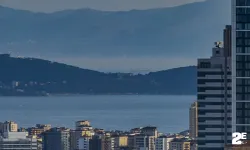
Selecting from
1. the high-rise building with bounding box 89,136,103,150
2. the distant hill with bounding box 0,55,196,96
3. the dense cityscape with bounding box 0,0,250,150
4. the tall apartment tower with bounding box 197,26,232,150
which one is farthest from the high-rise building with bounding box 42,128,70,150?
the distant hill with bounding box 0,55,196,96

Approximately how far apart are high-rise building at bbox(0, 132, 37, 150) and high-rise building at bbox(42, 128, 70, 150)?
11.8 meters

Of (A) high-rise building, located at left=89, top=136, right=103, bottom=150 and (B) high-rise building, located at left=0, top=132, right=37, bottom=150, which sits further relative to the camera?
(A) high-rise building, located at left=89, top=136, right=103, bottom=150

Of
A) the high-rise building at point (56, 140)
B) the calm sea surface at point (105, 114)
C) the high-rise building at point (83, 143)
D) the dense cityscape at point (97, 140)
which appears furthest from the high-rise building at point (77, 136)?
the calm sea surface at point (105, 114)

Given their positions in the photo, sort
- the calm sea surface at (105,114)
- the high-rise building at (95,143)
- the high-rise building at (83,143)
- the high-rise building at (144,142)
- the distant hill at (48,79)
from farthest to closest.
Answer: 1. the distant hill at (48,79)
2. the calm sea surface at (105,114)
3. the high-rise building at (83,143)
4. the high-rise building at (95,143)
5. the high-rise building at (144,142)

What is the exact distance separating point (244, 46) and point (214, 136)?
18.9 ft

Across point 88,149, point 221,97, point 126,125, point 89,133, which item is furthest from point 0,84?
point 221,97

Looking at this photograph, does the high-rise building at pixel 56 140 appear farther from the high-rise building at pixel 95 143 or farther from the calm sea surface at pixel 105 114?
the calm sea surface at pixel 105 114

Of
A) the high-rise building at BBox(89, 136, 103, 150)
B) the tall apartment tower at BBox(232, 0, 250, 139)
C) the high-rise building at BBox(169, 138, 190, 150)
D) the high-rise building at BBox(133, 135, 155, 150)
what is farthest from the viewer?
the high-rise building at BBox(89, 136, 103, 150)

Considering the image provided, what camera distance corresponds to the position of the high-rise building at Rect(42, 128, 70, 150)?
322ft

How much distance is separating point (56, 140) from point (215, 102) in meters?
57.9

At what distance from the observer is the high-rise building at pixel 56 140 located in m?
98.1

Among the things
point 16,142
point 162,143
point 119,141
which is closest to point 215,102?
point 16,142

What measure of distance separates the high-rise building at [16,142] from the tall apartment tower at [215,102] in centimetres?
2983

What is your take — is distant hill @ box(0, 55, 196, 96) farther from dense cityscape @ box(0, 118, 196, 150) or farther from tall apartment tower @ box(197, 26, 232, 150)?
tall apartment tower @ box(197, 26, 232, 150)
